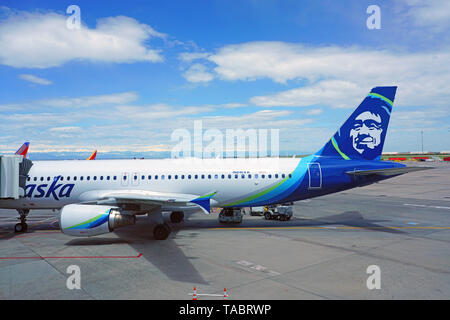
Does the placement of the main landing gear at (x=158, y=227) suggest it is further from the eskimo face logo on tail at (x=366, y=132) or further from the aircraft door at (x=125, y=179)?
the eskimo face logo on tail at (x=366, y=132)

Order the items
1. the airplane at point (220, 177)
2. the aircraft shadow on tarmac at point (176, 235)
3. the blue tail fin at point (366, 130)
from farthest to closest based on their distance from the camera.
Result: the blue tail fin at point (366, 130)
the airplane at point (220, 177)
the aircraft shadow on tarmac at point (176, 235)

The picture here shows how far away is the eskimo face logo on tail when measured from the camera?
19.0 meters

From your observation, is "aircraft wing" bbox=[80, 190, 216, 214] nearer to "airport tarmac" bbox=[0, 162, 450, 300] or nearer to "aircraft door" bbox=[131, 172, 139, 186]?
"aircraft door" bbox=[131, 172, 139, 186]

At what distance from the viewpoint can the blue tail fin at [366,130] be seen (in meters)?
18.9

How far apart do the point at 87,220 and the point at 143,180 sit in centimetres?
456

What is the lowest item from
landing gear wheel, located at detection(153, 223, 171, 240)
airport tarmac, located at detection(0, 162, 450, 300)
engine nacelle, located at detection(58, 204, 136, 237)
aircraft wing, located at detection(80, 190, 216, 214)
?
airport tarmac, located at detection(0, 162, 450, 300)

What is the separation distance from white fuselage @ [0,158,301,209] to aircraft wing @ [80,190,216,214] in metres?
0.30

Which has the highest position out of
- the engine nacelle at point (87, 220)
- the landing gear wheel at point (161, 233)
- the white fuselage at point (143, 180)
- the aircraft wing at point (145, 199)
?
the white fuselage at point (143, 180)

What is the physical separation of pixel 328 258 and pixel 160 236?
9131 mm

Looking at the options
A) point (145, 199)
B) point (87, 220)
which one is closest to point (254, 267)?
point (145, 199)

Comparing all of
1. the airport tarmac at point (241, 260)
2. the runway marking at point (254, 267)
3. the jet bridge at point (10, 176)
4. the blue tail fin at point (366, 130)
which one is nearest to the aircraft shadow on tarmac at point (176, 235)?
the airport tarmac at point (241, 260)

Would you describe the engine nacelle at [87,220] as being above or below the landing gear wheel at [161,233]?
above

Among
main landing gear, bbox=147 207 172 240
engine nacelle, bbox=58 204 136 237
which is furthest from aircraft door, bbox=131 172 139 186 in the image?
engine nacelle, bbox=58 204 136 237
